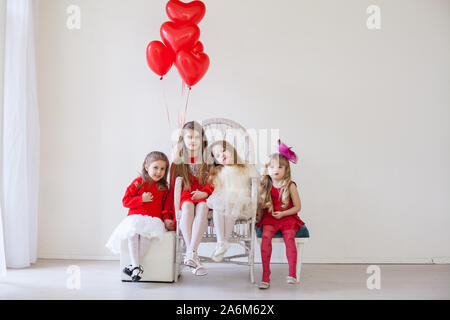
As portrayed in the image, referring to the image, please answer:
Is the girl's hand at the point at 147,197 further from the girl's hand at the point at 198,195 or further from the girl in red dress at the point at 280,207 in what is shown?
the girl in red dress at the point at 280,207

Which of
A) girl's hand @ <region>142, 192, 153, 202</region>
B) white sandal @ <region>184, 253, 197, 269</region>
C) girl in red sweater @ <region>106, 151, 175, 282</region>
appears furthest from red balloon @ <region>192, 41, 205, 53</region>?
white sandal @ <region>184, 253, 197, 269</region>

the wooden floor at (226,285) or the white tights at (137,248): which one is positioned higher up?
the white tights at (137,248)

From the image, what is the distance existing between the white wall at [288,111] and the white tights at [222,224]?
2.93 feet

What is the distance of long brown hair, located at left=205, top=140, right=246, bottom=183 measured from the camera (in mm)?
2529

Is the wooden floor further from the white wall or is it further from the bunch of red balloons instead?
the bunch of red balloons

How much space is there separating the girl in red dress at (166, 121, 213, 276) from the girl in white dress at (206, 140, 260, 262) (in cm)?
5

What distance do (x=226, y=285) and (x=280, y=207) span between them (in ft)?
1.74

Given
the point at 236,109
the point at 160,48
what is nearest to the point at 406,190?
the point at 236,109

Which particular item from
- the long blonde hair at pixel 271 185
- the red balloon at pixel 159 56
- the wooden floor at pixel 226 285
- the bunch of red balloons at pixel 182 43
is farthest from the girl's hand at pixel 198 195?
the red balloon at pixel 159 56

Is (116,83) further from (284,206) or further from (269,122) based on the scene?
(284,206)

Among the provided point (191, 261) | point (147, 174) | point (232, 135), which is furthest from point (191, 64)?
point (191, 261)

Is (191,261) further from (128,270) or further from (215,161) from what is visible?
(215,161)

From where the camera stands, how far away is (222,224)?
7.55 ft

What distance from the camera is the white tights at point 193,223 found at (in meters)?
2.27
